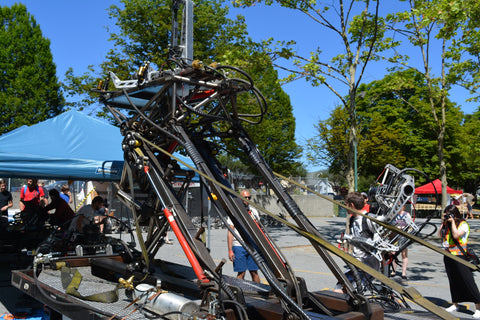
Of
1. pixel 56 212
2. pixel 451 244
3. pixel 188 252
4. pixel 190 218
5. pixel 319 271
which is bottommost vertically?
pixel 319 271

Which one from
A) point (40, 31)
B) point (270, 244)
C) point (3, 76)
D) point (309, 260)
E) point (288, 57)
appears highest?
point (40, 31)

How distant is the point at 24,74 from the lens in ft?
92.8

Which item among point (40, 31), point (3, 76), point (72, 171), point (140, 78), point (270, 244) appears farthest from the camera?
point (40, 31)

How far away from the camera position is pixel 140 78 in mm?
5141

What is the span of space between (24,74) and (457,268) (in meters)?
28.5

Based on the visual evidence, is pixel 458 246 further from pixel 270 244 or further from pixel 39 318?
pixel 39 318

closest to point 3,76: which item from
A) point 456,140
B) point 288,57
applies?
point 288,57

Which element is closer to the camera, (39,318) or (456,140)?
(39,318)

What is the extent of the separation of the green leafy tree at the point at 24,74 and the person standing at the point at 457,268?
25.9 meters

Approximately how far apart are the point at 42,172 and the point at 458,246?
23.7ft

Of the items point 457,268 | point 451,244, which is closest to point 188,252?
point 457,268

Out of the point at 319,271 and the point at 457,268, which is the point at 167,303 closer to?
the point at 457,268

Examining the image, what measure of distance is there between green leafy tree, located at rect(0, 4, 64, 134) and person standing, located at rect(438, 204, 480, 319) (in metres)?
25.9

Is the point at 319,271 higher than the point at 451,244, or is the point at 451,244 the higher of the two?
the point at 451,244
